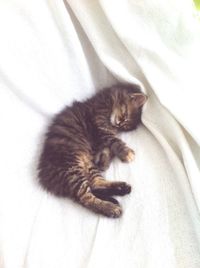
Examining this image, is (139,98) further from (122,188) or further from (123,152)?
(122,188)

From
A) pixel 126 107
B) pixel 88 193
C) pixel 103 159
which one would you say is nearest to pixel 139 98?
pixel 126 107

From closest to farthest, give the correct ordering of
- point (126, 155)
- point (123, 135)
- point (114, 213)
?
point (114, 213)
point (126, 155)
point (123, 135)

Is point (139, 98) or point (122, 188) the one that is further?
point (139, 98)

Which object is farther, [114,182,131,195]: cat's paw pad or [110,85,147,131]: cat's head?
[110,85,147,131]: cat's head

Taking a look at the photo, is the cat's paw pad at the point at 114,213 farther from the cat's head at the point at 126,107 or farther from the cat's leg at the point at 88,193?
the cat's head at the point at 126,107

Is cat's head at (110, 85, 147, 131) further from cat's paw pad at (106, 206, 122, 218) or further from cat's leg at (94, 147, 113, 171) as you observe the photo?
cat's paw pad at (106, 206, 122, 218)

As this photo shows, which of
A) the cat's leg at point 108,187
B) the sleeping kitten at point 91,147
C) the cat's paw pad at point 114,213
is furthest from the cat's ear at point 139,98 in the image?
the cat's paw pad at point 114,213

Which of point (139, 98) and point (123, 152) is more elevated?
point (139, 98)

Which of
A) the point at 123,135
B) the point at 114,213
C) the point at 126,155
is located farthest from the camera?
the point at 123,135


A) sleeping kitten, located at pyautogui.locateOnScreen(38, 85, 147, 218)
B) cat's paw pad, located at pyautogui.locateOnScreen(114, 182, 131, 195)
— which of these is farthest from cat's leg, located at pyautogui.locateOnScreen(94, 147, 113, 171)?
cat's paw pad, located at pyautogui.locateOnScreen(114, 182, 131, 195)
